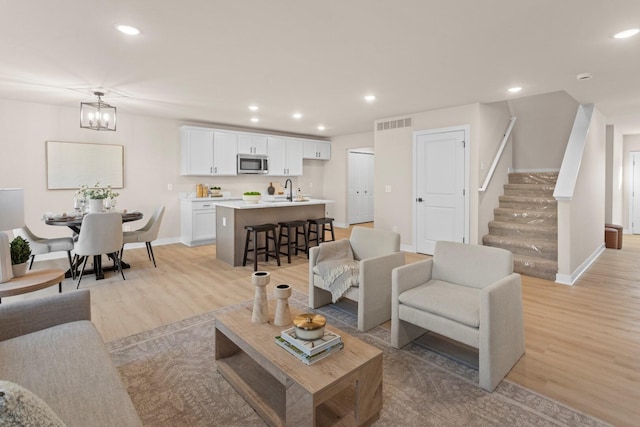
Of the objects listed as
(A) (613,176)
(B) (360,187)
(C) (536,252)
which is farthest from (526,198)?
(B) (360,187)

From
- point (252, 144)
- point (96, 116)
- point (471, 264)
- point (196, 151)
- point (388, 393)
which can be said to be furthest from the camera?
point (252, 144)

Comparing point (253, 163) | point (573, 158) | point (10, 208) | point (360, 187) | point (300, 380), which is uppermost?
point (253, 163)

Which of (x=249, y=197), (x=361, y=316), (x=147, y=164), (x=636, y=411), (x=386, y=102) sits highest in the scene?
(x=386, y=102)

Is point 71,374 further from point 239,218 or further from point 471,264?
point 239,218

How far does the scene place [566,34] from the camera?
2.85 meters

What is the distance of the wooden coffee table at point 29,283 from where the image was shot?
2.16 m

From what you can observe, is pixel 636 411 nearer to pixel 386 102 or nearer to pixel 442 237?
pixel 442 237

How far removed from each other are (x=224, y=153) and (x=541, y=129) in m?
6.44

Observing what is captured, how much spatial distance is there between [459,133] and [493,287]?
401cm

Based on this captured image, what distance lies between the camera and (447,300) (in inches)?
92.8

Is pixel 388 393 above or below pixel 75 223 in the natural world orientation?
below

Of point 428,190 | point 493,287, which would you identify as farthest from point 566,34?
point 428,190

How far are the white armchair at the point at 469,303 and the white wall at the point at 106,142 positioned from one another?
5620 millimetres

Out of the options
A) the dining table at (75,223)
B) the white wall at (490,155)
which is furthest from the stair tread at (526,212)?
the dining table at (75,223)
